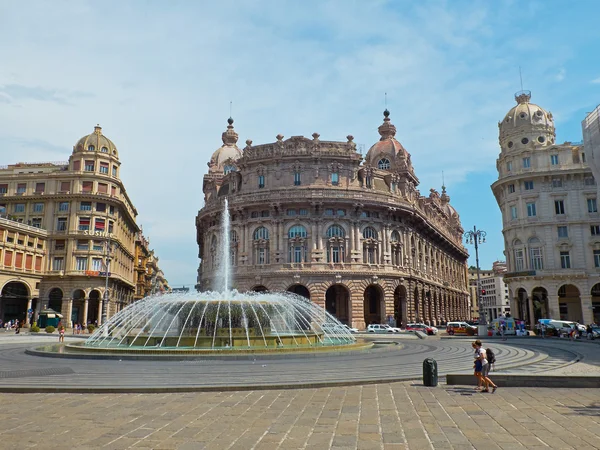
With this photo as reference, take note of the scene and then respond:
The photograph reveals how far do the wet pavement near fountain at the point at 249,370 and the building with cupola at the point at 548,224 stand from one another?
103ft

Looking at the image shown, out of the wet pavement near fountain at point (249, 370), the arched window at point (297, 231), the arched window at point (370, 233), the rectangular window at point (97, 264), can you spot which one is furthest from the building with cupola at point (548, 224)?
the rectangular window at point (97, 264)

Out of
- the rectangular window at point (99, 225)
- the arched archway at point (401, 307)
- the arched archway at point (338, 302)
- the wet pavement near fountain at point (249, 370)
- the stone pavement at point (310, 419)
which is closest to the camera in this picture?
the stone pavement at point (310, 419)

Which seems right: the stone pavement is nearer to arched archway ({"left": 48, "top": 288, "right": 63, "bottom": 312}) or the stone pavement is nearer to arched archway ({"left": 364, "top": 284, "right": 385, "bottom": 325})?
arched archway ({"left": 364, "top": 284, "right": 385, "bottom": 325})

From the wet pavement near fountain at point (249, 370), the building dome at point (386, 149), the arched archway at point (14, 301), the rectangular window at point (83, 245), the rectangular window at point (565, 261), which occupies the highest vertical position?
the building dome at point (386, 149)

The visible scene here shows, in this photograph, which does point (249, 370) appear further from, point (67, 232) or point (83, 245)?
point (67, 232)

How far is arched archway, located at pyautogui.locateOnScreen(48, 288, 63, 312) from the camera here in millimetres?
55750

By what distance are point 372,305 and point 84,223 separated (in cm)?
3517

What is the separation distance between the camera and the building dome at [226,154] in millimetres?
75562

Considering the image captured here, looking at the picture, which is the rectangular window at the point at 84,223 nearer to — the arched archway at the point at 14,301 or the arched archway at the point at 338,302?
the arched archway at the point at 14,301

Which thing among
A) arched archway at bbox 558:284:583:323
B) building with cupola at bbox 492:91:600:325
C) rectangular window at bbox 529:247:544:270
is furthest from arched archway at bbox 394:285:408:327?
arched archway at bbox 558:284:583:323

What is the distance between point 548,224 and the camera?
51094 mm

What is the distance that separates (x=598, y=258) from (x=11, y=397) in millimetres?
53603

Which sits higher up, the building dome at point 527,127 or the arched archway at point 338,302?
the building dome at point 527,127

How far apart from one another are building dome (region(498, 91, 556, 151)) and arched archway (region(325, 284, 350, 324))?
2581cm
